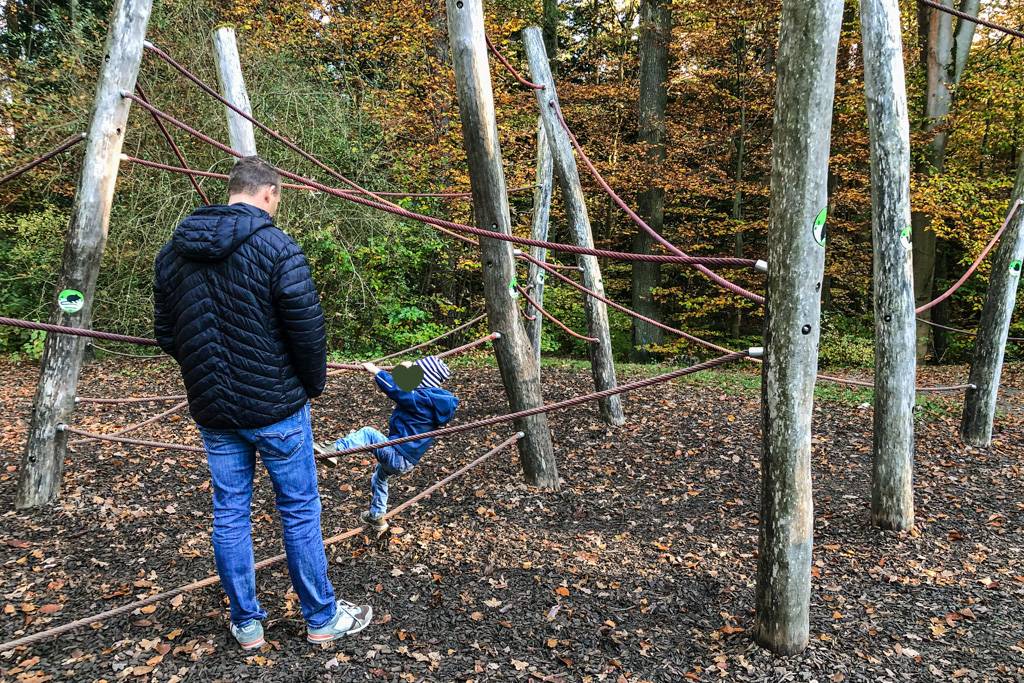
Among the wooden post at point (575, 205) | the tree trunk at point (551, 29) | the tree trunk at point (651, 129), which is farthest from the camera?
the tree trunk at point (551, 29)

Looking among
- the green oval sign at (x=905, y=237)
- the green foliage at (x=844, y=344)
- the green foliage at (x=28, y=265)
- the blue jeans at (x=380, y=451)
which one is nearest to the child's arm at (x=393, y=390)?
the blue jeans at (x=380, y=451)

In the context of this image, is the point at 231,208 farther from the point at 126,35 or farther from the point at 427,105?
the point at 427,105

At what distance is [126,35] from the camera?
3430 mm

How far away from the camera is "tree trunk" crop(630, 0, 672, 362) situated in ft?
36.2

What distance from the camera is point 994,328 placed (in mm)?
4734

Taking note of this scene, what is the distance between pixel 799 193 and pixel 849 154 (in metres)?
9.69

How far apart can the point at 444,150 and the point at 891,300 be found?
318 inches

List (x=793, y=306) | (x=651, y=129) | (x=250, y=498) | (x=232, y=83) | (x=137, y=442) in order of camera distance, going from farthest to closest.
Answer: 1. (x=651, y=129)
2. (x=232, y=83)
3. (x=137, y=442)
4. (x=250, y=498)
5. (x=793, y=306)

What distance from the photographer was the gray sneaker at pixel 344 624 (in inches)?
100

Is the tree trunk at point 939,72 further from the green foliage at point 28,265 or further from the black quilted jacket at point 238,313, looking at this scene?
the green foliage at point 28,265

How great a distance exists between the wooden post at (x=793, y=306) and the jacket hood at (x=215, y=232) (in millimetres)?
1726

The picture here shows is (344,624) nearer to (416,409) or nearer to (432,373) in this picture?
(416,409)

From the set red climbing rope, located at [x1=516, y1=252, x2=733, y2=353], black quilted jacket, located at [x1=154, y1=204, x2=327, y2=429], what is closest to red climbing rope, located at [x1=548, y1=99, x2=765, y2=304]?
red climbing rope, located at [x1=516, y1=252, x2=733, y2=353]

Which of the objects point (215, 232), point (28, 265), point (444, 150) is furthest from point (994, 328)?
point (28, 265)
